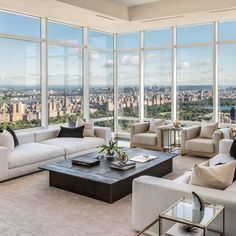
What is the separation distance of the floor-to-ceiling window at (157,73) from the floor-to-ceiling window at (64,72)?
1.95 metres

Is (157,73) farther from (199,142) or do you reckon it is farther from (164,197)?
(164,197)

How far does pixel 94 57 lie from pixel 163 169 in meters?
4.68

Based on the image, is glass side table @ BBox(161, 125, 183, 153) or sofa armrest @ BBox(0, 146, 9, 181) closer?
sofa armrest @ BBox(0, 146, 9, 181)

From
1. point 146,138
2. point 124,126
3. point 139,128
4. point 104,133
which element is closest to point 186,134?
point 146,138

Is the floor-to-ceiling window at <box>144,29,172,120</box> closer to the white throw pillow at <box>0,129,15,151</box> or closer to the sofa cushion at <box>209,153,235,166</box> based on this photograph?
the sofa cushion at <box>209,153,235,166</box>

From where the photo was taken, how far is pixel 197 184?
3.04m

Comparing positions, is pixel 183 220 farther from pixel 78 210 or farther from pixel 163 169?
pixel 163 169

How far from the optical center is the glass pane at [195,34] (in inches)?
311

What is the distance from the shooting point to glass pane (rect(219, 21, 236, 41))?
7.57 metres

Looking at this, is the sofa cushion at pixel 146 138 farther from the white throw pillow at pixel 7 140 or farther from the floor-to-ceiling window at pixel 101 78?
the white throw pillow at pixel 7 140

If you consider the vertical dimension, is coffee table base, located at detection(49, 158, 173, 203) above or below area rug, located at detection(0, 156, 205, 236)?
above

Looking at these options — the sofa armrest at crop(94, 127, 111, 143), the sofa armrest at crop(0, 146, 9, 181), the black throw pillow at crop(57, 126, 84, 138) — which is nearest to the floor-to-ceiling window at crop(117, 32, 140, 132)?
the sofa armrest at crop(94, 127, 111, 143)

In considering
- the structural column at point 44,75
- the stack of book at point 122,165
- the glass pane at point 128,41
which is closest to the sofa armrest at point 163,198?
the stack of book at point 122,165

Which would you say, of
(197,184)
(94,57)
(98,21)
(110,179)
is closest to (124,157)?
(110,179)
